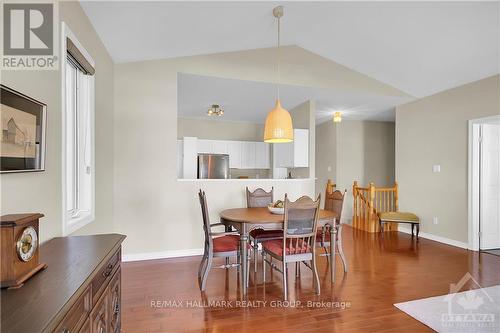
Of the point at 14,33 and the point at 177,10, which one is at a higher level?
the point at 177,10

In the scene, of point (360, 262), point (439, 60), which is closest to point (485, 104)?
point (439, 60)

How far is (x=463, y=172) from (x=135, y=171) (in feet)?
16.4

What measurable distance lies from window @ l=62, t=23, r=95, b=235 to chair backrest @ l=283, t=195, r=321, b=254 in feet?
6.03

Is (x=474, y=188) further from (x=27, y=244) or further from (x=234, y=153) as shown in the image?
(x=27, y=244)

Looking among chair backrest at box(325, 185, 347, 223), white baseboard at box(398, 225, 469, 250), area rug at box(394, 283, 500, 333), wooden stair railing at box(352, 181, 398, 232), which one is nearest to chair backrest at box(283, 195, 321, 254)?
chair backrest at box(325, 185, 347, 223)

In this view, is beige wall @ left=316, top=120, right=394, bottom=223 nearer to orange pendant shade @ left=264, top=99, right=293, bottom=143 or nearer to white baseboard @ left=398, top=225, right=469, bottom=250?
white baseboard @ left=398, top=225, right=469, bottom=250

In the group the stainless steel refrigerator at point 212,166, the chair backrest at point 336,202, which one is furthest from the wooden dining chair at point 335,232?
the stainless steel refrigerator at point 212,166

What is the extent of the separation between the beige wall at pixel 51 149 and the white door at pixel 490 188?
544 cm

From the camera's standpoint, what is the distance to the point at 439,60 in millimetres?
4004

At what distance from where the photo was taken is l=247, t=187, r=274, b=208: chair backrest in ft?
12.7

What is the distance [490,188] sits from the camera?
4.37 meters

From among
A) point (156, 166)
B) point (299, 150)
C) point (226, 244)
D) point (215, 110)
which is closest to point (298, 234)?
point (226, 244)

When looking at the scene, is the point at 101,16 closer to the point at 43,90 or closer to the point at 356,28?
the point at 43,90

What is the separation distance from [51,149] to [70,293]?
1.18 metres
